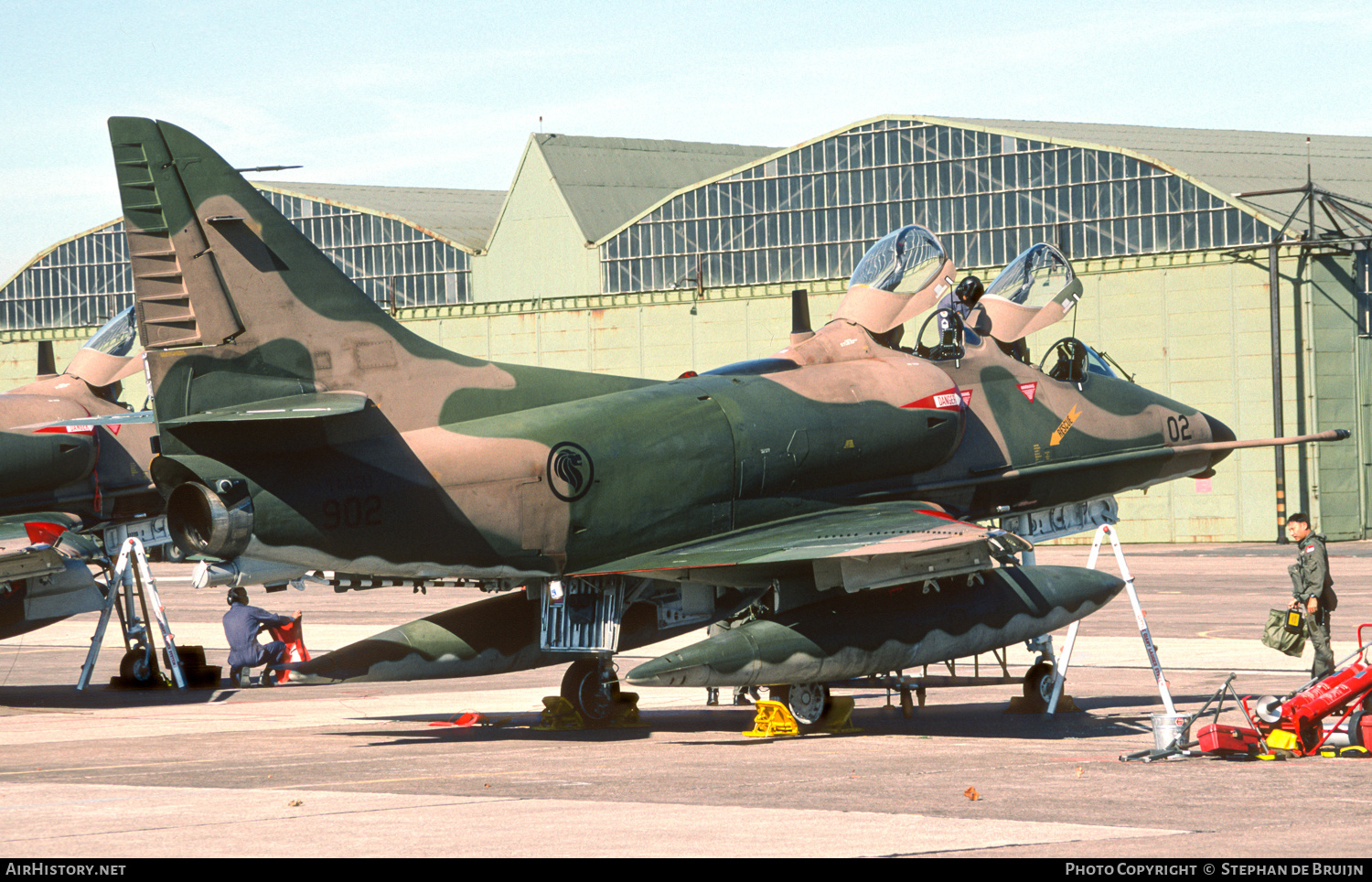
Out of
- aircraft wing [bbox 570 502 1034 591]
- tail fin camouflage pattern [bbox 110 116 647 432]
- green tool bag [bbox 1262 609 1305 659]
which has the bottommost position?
green tool bag [bbox 1262 609 1305 659]

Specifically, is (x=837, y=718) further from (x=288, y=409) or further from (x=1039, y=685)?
(x=288, y=409)

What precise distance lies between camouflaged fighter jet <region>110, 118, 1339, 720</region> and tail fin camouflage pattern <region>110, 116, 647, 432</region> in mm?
21

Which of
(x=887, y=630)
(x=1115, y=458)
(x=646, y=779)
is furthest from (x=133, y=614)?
(x=1115, y=458)

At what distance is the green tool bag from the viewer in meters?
17.4

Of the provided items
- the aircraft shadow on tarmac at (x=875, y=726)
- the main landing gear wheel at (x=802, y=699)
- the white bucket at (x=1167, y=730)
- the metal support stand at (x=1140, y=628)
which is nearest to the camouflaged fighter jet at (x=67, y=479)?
the aircraft shadow on tarmac at (x=875, y=726)

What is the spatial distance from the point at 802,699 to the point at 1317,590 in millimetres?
5960

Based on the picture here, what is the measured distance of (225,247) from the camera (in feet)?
51.5

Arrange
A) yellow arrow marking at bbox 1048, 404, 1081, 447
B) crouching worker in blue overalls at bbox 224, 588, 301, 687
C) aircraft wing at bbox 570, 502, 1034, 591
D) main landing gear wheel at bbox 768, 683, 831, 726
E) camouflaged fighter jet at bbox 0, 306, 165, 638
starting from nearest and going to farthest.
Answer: aircraft wing at bbox 570, 502, 1034, 591
main landing gear wheel at bbox 768, 683, 831, 726
yellow arrow marking at bbox 1048, 404, 1081, 447
camouflaged fighter jet at bbox 0, 306, 165, 638
crouching worker in blue overalls at bbox 224, 588, 301, 687

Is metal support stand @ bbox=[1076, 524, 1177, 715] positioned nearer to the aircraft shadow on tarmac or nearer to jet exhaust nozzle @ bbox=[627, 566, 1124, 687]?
jet exhaust nozzle @ bbox=[627, 566, 1124, 687]

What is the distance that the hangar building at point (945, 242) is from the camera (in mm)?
56375

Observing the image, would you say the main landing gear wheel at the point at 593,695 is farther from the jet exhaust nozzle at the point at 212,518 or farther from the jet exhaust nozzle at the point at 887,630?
the jet exhaust nozzle at the point at 212,518

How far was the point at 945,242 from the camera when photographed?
2420 inches

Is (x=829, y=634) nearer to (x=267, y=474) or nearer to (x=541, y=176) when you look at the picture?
(x=267, y=474)

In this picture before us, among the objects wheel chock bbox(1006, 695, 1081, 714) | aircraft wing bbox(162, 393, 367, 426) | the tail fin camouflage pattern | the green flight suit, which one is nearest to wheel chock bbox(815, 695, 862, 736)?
wheel chock bbox(1006, 695, 1081, 714)
